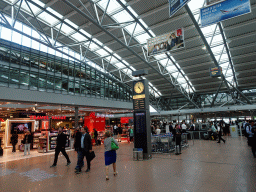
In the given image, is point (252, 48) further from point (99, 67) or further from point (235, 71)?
point (99, 67)

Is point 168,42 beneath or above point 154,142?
above

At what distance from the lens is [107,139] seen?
6020 mm

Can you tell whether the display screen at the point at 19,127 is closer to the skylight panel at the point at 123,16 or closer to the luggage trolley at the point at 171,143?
the skylight panel at the point at 123,16

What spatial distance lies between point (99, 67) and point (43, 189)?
21444 millimetres

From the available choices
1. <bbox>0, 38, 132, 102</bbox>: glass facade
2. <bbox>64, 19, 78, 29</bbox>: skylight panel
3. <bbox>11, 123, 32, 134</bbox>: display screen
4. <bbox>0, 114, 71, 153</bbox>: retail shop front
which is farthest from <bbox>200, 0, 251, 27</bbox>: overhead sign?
<bbox>11, 123, 32, 134</bbox>: display screen

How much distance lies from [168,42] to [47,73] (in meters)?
12.6

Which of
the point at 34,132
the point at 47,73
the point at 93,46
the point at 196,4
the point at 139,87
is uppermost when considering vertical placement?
the point at 93,46

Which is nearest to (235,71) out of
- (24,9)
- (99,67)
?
(99,67)

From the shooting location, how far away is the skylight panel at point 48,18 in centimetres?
1704

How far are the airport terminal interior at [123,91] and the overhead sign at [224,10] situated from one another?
37mm

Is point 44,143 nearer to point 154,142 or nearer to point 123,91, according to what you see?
point 154,142

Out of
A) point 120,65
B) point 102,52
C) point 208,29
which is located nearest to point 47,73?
point 102,52

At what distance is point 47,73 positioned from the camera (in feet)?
59.6

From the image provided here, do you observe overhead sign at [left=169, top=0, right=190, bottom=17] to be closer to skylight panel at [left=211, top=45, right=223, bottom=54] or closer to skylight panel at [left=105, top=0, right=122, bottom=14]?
skylight panel at [left=105, top=0, right=122, bottom=14]
